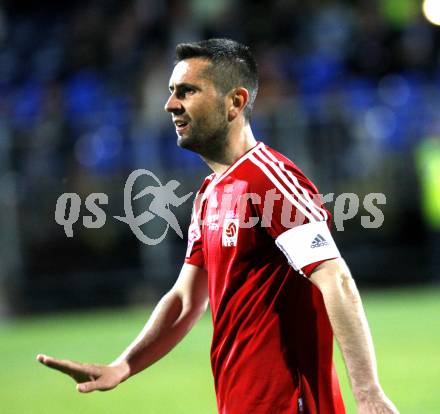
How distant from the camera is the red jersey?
12.7 ft

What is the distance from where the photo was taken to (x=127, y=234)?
1544 cm

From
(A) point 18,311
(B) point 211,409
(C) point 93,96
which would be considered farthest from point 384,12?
(B) point 211,409

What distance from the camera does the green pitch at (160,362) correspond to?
8.62m

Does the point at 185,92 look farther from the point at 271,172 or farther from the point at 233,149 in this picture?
the point at 271,172

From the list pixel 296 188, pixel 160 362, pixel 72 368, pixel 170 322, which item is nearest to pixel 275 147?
pixel 160 362

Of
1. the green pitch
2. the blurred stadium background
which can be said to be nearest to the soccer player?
the green pitch

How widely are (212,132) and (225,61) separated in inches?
12.3

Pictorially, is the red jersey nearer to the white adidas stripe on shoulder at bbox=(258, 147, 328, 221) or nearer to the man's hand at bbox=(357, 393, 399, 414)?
the white adidas stripe on shoulder at bbox=(258, 147, 328, 221)

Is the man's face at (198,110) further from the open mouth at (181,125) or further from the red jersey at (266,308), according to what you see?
the red jersey at (266,308)

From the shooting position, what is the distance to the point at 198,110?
4191mm

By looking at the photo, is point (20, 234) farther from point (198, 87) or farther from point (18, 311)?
point (198, 87)

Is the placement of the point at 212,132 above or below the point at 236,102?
below

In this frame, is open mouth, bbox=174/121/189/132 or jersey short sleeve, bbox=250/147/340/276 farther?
open mouth, bbox=174/121/189/132

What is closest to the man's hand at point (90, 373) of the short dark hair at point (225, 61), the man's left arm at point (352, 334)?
the man's left arm at point (352, 334)
